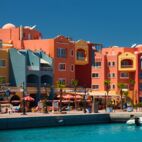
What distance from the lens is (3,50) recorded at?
81.8m

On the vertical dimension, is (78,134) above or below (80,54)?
below

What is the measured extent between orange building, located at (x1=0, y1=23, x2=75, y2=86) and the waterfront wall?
19.7 meters

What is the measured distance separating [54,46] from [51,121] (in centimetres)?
2631

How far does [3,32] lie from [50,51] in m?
11.3

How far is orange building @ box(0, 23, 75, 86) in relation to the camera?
291ft

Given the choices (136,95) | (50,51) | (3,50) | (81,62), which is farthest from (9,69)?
(136,95)

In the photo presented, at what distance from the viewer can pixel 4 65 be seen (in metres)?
81.6

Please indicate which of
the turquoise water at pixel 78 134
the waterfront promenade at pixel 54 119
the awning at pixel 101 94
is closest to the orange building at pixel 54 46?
the awning at pixel 101 94

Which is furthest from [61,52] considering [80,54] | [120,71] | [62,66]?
[120,71]

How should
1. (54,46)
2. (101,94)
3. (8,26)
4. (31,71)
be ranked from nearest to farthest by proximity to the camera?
(31,71), (54,46), (101,94), (8,26)

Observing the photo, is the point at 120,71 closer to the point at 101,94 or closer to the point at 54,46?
the point at 101,94

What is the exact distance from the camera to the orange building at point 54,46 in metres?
88.7

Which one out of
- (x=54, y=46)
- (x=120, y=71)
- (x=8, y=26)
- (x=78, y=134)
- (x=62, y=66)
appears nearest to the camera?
(x=78, y=134)

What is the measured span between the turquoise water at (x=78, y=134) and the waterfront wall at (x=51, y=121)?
43.0 inches
